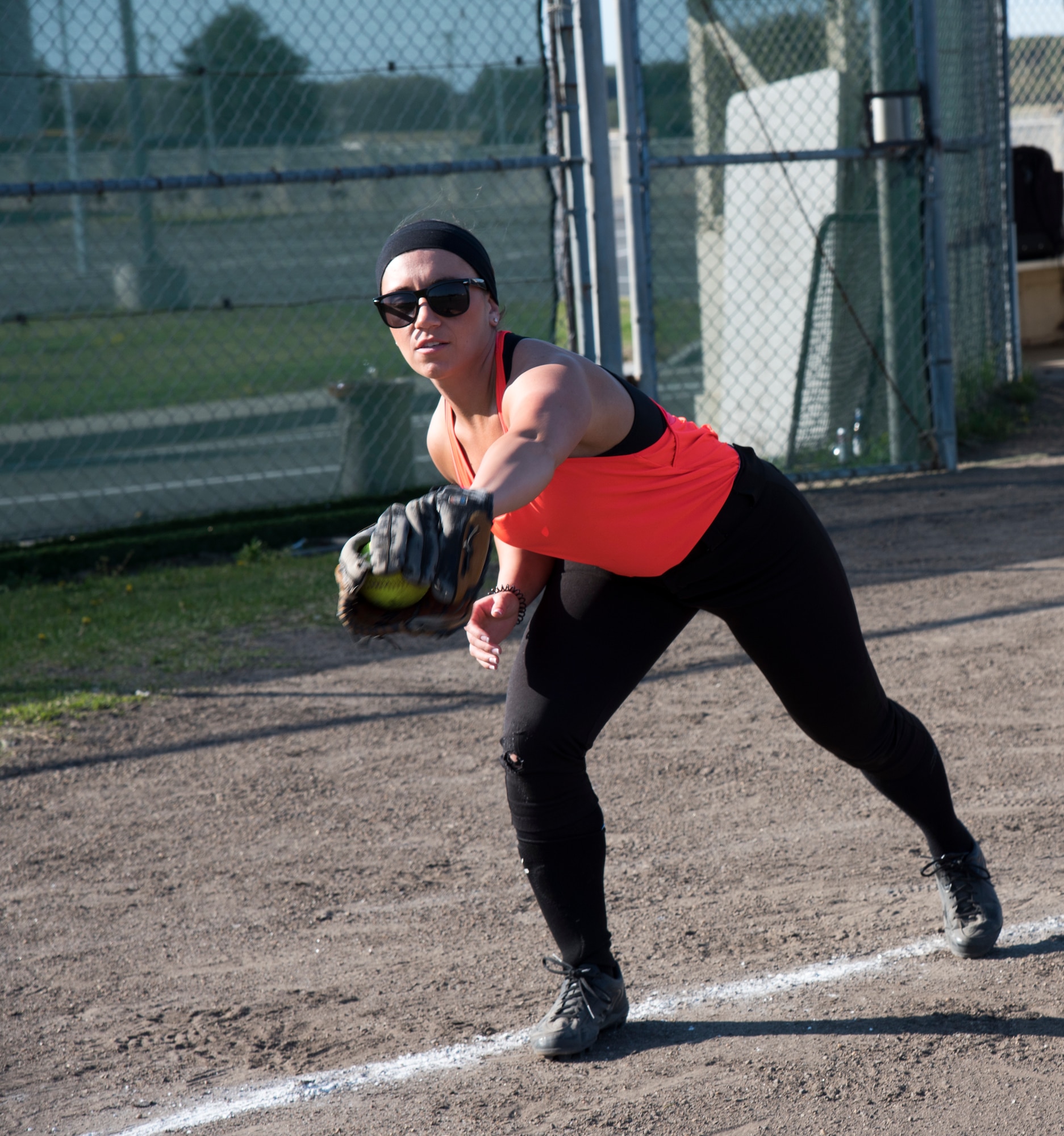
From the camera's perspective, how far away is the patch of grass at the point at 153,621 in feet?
18.8

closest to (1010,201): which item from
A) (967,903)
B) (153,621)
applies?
(153,621)

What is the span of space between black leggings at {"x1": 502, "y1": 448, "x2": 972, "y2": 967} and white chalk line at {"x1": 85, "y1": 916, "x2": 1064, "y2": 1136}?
0.25 m

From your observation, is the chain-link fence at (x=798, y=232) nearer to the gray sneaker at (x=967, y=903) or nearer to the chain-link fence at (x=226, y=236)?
the chain-link fence at (x=226, y=236)

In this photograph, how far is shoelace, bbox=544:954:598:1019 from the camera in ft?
9.36

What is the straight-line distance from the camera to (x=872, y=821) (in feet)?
12.9

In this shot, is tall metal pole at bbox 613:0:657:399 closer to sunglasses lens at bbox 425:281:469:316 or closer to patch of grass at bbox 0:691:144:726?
patch of grass at bbox 0:691:144:726

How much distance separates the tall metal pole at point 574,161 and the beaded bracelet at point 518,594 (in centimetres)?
494

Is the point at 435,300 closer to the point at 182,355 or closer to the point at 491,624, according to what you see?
the point at 491,624

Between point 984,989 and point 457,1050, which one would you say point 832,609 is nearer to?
point 984,989

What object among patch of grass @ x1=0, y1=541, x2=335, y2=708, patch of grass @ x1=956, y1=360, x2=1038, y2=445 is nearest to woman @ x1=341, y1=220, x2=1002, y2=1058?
patch of grass @ x1=0, y1=541, x2=335, y2=708

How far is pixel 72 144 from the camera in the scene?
7.83 meters

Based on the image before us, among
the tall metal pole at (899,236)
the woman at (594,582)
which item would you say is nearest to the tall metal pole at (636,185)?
the tall metal pole at (899,236)

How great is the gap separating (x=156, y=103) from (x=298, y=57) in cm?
94

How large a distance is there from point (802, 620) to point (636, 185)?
5.34 meters
